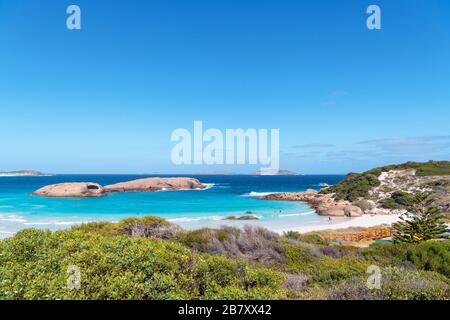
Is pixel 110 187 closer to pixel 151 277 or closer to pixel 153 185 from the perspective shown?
pixel 153 185

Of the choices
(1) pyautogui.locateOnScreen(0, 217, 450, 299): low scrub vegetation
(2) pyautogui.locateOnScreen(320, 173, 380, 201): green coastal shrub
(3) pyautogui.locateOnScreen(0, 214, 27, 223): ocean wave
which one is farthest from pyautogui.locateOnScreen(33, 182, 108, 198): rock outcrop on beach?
(1) pyautogui.locateOnScreen(0, 217, 450, 299): low scrub vegetation

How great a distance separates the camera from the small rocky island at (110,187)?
67500 millimetres

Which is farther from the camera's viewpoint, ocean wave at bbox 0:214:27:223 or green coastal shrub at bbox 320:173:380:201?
green coastal shrub at bbox 320:173:380:201

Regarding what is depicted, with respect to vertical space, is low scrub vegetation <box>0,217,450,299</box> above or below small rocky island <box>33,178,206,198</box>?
above

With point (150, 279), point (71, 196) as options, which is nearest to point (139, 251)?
point (150, 279)

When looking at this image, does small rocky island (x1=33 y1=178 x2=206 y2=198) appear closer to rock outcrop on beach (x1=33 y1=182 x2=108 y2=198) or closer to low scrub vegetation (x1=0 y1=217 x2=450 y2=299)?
rock outcrop on beach (x1=33 y1=182 x2=108 y2=198)

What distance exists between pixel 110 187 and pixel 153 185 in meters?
12.8

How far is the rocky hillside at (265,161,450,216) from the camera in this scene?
4444cm

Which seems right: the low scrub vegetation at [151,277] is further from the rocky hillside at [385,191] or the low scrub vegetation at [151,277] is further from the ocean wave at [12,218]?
the rocky hillside at [385,191]

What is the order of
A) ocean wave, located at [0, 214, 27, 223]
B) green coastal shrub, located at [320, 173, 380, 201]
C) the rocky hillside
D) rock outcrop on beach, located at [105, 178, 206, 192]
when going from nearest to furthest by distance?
ocean wave, located at [0, 214, 27, 223] → the rocky hillside → green coastal shrub, located at [320, 173, 380, 201] → rock outcrop on beach, located at [105, 178, 206, 192]

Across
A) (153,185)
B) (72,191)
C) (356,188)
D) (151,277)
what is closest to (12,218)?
(72,191)

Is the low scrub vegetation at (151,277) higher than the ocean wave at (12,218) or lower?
higher

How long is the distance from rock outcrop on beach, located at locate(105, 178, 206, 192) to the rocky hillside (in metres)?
38.8

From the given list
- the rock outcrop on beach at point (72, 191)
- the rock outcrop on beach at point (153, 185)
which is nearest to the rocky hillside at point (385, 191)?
the rock outcrop on beach at point (153, 185)
